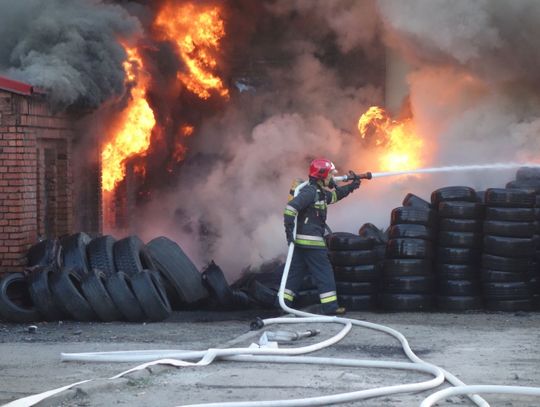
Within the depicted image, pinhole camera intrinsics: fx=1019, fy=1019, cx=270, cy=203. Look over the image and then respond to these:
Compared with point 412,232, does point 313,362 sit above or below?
below

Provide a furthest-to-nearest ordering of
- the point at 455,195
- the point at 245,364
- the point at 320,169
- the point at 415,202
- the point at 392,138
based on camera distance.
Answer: the point at 392,138 < the point at 415,202 < the point at 455,195 < the point at 320,169 < the point at 245,364

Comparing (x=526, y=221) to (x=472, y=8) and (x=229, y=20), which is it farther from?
(x=229, y=20)

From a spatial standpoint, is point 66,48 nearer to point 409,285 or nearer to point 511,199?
point 409,285

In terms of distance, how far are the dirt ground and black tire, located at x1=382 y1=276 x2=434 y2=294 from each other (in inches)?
11.3

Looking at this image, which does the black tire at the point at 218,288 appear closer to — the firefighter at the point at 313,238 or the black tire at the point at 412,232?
the firefighter at the point at 313,238

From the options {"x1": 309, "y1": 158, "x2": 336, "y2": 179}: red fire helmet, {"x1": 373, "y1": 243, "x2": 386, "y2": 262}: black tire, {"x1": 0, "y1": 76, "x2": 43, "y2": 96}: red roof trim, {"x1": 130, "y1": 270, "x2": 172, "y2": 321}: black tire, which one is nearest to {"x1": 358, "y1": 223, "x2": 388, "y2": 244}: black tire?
{"x1": 373, "y1": 243, "x2": 386, "y2": 262}: black tire

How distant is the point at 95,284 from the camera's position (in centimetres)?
1065

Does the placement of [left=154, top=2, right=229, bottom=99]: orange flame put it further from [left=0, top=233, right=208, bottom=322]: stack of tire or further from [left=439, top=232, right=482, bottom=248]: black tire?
[left=439, top=232, right=482, bottom=248]: black tire

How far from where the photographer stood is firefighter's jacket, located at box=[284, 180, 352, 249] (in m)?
10.9

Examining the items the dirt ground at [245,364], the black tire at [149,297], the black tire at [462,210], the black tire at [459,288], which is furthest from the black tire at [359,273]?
the black tire at [149,297]

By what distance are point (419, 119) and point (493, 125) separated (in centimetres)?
133

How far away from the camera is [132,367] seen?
7.66 meters

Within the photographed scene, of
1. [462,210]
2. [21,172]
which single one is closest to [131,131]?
[21,172]

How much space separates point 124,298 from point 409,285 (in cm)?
308
